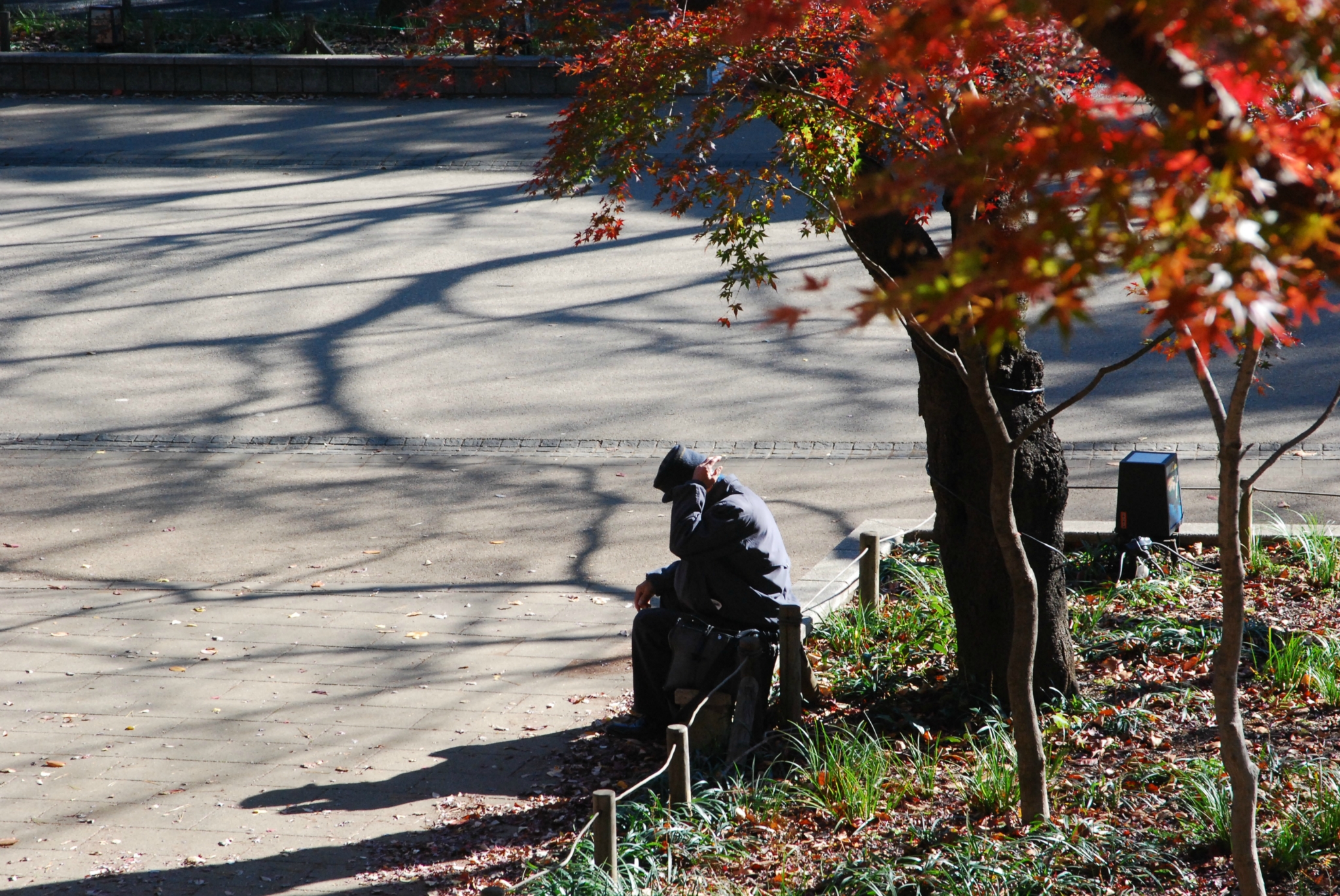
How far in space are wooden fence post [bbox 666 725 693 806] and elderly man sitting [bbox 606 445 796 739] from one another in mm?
1030

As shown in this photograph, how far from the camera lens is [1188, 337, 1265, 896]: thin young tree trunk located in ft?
12.3

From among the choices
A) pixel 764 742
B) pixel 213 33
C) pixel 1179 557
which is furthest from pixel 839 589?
pixel 213 33

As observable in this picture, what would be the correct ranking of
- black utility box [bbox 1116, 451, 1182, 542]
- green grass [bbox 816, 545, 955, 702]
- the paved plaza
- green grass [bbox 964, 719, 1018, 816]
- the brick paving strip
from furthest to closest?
the brick paving strip
black utility box [bbox 1116, 451, 1182, 542]
green grass [bbox 816, 545, 955, 702]
the paved plaza
green grass [bbox 964, 719, 1018, 816]

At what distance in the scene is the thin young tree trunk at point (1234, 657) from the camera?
3764 mm

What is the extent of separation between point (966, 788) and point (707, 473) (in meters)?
1.83

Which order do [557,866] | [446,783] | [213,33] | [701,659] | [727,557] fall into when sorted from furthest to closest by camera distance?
[213,33]
[727,557]
[701,659]
[446,783]
[557,866]

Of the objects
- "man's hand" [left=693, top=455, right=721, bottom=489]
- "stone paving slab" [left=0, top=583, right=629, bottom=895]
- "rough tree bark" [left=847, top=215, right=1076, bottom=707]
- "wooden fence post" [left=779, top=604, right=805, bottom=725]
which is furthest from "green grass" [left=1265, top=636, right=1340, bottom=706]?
"stone paving slab" [left=0, top=583, right=629, bottom=895]

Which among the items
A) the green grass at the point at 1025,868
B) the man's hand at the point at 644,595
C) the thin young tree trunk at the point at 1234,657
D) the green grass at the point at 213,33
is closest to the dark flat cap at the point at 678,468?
the man's hand at the point at 644,595

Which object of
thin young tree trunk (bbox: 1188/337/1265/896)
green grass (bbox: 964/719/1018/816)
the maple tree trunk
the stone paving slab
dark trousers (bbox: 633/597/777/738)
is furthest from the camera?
dark trousers (bbox: 633/597/777/738)

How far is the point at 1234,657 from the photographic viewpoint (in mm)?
3838

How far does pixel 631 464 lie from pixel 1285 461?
4.59m

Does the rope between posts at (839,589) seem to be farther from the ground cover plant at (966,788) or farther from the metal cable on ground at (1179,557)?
the metal cable on ground at (1179,557)

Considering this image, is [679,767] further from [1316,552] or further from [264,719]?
[1316,552]

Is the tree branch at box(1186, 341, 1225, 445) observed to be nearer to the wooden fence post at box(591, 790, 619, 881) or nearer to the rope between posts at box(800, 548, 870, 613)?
the wooden fence post at box(591, 790, 619, 881)
